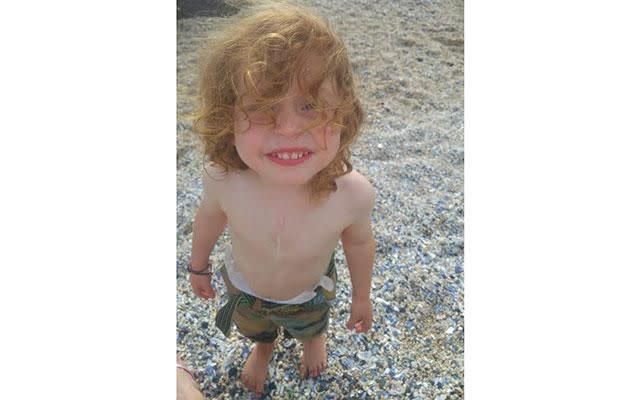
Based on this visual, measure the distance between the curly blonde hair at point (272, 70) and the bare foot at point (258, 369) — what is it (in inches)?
14.7

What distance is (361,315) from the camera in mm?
961

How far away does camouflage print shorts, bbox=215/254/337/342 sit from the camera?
92cm

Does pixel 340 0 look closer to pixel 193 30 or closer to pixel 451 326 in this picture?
pixel 193 30

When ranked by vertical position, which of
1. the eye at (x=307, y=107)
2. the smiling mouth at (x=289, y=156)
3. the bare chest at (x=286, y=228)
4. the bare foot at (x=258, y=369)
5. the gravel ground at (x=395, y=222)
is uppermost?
the eye at (x=307, y=107)

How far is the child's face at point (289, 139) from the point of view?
2.29ft

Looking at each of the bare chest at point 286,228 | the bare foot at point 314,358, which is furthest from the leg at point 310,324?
the bare chest at point 286,228

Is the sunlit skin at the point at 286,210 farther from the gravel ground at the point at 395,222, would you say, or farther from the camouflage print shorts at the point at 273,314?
the gravel ground at the point at 395,222

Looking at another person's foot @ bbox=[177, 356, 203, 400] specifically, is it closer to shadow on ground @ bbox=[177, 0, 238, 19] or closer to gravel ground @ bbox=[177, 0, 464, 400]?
gravel ground @ bbox=[177, 0, 464, 400]

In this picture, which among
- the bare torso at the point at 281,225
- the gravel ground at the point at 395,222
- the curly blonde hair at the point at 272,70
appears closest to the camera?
the curly blonde hair at the point at 272,70

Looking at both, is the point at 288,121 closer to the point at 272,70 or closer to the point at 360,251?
the point at 272,70

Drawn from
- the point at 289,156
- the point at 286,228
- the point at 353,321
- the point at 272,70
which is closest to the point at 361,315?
the point at 353,321

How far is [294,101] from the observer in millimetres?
692

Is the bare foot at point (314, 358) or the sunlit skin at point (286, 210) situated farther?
the bare foot at point (314, 358)

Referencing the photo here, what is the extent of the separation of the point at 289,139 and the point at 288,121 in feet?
0.08
